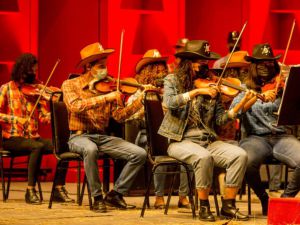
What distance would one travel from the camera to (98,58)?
228 inches

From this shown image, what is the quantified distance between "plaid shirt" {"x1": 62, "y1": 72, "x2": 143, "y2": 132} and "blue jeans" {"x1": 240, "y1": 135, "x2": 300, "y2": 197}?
95 centimetres

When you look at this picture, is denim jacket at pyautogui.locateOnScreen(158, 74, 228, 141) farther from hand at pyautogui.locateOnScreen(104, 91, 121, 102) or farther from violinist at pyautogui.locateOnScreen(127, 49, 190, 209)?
violinist at pyautogui.locateOnScreen(127, 49, 190, 209)

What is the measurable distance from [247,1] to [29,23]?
2414mm

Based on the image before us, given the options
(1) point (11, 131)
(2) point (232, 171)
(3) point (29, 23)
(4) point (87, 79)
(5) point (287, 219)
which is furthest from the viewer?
(3) point (29, 23)

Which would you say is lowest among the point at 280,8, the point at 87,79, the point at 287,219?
the point at 287,219

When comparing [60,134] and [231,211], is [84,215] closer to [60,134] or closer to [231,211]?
[60,134]

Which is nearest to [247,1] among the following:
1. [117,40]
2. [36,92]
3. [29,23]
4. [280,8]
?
[280,8]

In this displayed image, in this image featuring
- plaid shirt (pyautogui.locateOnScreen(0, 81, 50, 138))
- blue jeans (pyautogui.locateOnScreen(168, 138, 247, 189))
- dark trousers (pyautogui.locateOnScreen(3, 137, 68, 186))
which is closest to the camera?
blue jeans (pyautogui.locateOnScreen(168, 138, 247, 189))

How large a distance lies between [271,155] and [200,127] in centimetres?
54

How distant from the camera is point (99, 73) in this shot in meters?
5.75

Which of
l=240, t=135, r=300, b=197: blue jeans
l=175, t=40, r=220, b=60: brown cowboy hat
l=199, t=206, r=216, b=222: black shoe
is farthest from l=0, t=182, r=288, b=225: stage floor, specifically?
l=175, t=40, r=220, b=60: brown cowboy hat

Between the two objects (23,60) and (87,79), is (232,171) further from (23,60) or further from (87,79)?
(23,60)

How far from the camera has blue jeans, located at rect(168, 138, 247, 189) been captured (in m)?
4.96

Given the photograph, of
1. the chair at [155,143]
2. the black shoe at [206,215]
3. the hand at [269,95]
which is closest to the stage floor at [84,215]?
the black shoe at [206,215]
